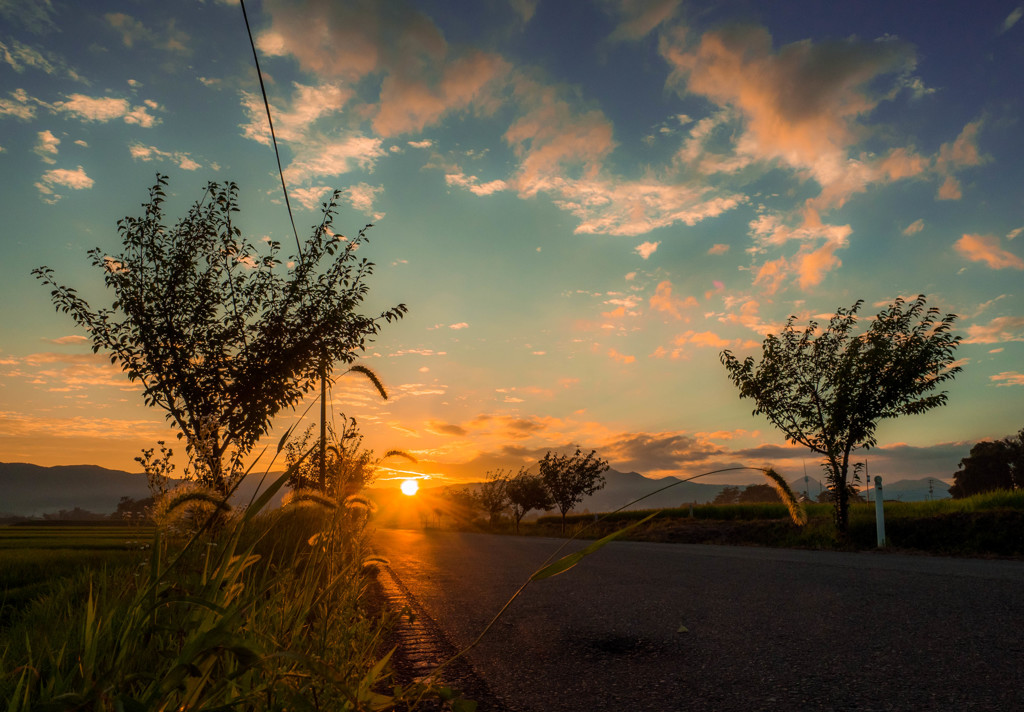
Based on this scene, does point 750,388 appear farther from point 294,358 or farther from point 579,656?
point 579,656

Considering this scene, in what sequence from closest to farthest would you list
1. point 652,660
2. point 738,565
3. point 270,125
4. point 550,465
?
point 652,660
point 270,125
point 738,565
point 550,465

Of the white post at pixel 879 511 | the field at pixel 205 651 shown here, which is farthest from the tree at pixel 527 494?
the field at pixel 205 651

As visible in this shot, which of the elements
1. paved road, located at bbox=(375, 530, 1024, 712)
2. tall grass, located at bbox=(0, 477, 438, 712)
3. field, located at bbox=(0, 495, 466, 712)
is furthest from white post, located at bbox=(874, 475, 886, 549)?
tall grass, located at bbox=(0, 477, 438, 712)

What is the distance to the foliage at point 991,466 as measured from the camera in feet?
222

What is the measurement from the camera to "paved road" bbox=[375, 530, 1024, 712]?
3.04m

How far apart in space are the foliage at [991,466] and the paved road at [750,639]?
77475 mm

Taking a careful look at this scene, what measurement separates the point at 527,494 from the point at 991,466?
201 ft

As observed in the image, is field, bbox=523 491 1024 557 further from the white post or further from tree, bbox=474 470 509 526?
tree, bbox=474 470 509 526

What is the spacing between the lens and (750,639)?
13.8 ft

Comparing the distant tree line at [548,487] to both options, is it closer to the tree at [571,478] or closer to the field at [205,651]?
A: the tree at [571,478]

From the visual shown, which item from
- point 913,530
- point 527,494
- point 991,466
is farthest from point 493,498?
point 991,466

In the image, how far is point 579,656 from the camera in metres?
3.86

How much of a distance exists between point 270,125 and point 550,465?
106 ft

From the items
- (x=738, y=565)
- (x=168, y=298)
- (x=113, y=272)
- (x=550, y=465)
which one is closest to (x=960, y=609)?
(x=738, y=565)
